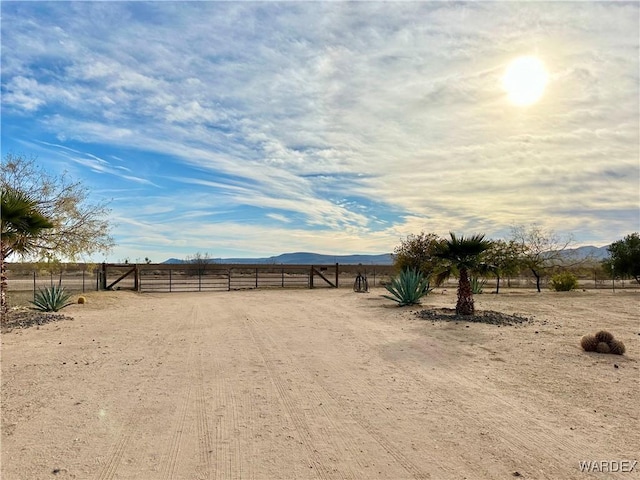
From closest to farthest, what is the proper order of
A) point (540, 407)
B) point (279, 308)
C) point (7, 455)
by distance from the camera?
point (7, 455)
point (540, 407)
point (279, 308)

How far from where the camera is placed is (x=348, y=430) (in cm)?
496

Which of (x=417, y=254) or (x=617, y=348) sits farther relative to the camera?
(x=417, y=254)

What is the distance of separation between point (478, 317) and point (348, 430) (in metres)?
9.55

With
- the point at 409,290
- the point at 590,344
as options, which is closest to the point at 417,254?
the point at 409,290

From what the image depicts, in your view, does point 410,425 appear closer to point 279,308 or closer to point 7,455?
point 7,455

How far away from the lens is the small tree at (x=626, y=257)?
28.3 meters

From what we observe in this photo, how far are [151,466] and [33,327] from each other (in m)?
10.1

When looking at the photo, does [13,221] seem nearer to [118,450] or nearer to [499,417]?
[118,450]

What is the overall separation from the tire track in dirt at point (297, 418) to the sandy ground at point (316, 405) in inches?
1.1

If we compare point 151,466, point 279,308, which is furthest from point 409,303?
point 151,466

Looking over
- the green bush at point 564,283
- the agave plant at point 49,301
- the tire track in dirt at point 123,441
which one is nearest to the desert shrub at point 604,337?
the tire track in dirt at point 123,441

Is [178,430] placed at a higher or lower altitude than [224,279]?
lower

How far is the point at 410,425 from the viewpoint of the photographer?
5113 mm

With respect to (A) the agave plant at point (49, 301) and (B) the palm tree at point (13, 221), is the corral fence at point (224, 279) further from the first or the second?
(B) the palm tree at point (13, 221)
